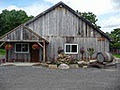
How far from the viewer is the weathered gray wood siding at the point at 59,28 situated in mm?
21906

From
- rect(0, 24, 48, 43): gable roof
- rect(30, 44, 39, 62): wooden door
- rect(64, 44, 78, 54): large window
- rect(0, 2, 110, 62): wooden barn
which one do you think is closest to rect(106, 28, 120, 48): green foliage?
rect(0, 2, 110, 62): wooden barn

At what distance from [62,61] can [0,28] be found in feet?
140

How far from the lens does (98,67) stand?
17812mm

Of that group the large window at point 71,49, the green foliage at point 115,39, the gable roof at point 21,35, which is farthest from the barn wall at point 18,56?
the green foliage at point 115,39

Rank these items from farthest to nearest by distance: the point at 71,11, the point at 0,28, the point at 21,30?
the point at 0,28 < the point at 71,11 < the point at 21,30

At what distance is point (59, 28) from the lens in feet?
71.9

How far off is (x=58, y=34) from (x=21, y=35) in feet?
13.2

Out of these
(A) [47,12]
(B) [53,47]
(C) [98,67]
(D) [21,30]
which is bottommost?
(C) [98,67]

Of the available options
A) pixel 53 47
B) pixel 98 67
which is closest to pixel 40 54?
pixel 53 47

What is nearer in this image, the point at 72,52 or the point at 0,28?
the point at 72,52

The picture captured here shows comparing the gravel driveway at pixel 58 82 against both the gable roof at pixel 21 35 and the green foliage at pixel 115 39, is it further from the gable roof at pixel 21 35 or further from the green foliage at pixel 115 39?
the green foliage at pixel 115 39

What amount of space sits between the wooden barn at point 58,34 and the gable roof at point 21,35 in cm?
165

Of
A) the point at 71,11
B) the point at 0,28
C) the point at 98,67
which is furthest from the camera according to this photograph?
the point at 0,28

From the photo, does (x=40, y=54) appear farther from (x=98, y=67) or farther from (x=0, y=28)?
(x=0, y=28)
